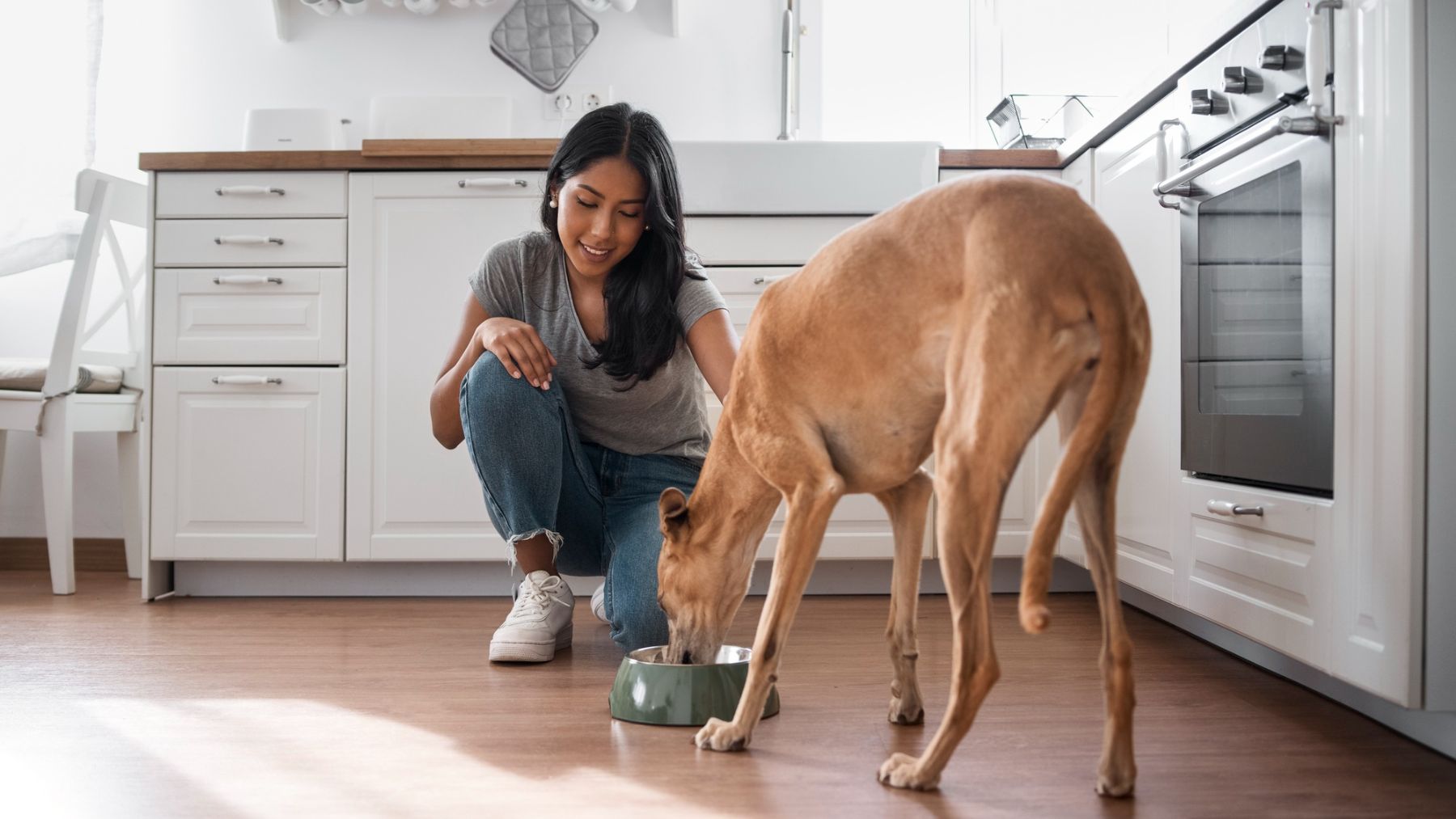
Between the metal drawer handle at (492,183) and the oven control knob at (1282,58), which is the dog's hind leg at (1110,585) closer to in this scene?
the oven control knob at (1282,58)

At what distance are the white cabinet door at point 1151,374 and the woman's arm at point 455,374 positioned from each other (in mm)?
1155

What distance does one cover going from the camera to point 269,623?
7.69ft

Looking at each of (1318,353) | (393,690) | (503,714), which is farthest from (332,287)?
(1318,353)

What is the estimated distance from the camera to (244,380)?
2.65 metres

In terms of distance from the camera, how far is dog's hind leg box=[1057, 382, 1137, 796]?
42.5 inches

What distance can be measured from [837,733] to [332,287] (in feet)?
5.98

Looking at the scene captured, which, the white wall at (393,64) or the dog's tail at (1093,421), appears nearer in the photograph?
the dog's tail at (1093,421)

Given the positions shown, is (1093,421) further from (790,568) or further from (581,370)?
(581,370)

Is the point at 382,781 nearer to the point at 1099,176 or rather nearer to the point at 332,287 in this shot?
the point at 332,287

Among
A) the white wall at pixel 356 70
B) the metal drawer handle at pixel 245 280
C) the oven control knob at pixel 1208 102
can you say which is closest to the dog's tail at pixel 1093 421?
the oven control knob at pixel 1208 102

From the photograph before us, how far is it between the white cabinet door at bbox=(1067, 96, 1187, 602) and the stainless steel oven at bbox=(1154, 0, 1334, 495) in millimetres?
71

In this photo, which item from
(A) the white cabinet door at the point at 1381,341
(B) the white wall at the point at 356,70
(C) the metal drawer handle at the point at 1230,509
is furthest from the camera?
(B) the white wall at the point at 356,70

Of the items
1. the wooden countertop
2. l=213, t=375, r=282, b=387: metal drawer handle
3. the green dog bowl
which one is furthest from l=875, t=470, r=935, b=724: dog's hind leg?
l=213, t=375, r=282, b=387: metal drawer handle

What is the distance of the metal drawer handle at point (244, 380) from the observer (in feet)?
8.70
